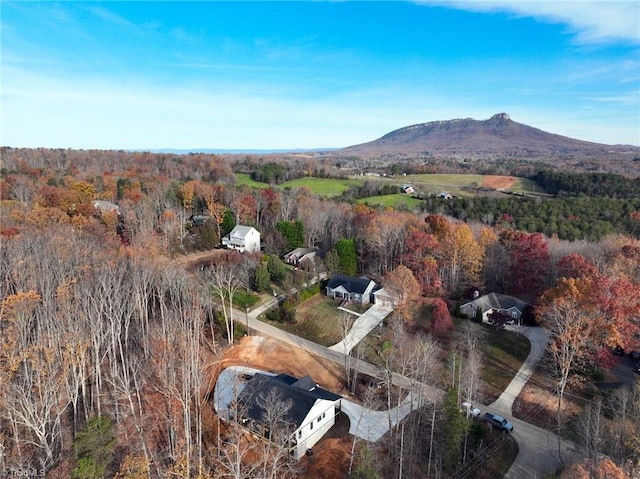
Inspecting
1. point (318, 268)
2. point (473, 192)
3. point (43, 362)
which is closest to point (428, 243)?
point (318, 268)

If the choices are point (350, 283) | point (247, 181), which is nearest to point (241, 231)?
point (350, 283)

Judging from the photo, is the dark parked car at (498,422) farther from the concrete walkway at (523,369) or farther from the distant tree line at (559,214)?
the distant tree line at (559,214)

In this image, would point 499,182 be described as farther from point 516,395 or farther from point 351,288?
point 516,395

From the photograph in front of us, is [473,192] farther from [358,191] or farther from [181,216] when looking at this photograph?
[181,216]

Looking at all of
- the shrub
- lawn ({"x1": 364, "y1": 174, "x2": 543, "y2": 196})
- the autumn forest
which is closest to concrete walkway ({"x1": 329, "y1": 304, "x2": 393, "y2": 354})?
the autumn forest

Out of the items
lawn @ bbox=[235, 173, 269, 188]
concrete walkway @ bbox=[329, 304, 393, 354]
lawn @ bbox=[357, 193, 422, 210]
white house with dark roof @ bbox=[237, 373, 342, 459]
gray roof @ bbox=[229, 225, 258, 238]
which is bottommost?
concrete walkway @ bbox=[329, 304, 393, 354]

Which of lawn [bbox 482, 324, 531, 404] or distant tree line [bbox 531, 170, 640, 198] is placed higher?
distant tree line [bbox 531, 170, 640, 198]

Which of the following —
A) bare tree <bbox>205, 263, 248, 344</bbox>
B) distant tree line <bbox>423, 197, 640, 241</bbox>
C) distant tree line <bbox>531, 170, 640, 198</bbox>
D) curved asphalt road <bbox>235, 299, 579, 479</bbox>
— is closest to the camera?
curved asphalt road <bbox>235, 299, 579, 479</bbox>

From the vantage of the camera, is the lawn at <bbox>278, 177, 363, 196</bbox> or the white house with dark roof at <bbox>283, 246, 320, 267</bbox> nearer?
the white house with dark roof at <bbox>283, 246, 320, 267</bbox>

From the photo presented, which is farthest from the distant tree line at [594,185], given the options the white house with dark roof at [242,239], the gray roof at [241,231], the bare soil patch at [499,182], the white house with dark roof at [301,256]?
the gray roof at [241,231]

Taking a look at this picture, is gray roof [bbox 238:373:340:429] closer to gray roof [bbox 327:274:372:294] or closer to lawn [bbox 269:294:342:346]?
lawn [bbox 269:294:342:346]
